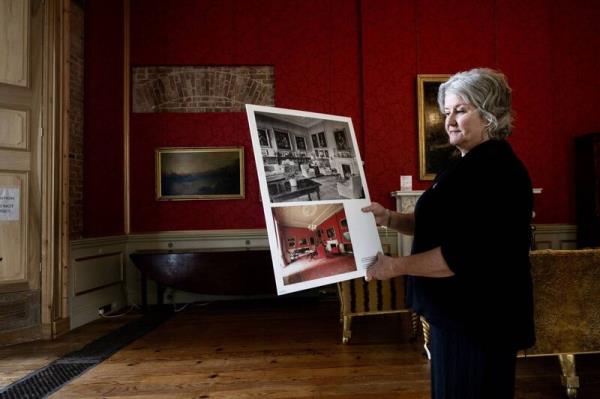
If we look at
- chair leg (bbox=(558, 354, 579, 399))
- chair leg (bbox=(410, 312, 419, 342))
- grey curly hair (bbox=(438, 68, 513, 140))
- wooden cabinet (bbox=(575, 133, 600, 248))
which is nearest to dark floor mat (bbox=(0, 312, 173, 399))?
chair leg (bbox=(410, 312, 419, 342))

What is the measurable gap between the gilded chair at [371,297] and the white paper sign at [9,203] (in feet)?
9.09

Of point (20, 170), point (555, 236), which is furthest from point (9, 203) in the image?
point (555, 236)

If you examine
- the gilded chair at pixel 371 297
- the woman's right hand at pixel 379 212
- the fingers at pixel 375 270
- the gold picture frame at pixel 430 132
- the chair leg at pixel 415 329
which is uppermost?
the gold picture frame at pixel 430 132

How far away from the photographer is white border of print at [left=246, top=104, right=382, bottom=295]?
1240 mm

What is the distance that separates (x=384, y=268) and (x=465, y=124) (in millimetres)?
482

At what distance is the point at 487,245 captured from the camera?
3.10 ft

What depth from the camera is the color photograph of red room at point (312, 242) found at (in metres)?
1.27

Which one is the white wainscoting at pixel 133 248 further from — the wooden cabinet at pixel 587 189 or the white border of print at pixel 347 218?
the white border of print at pixel 347 218

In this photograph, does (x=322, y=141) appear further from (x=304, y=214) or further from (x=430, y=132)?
(x=430, y=132)

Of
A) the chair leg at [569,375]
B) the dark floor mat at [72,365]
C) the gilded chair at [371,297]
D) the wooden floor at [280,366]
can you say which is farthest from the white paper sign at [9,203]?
the chair leg at [569,375]

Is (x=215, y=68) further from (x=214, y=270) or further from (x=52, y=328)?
(x=52, y=328)

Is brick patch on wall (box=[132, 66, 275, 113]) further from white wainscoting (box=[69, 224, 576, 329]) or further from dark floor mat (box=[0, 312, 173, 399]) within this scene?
dark floor mat (box=[0, 312, 173, 399])

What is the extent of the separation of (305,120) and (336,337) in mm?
2317

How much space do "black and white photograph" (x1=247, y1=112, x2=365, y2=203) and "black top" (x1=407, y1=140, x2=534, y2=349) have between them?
1.43 feet
